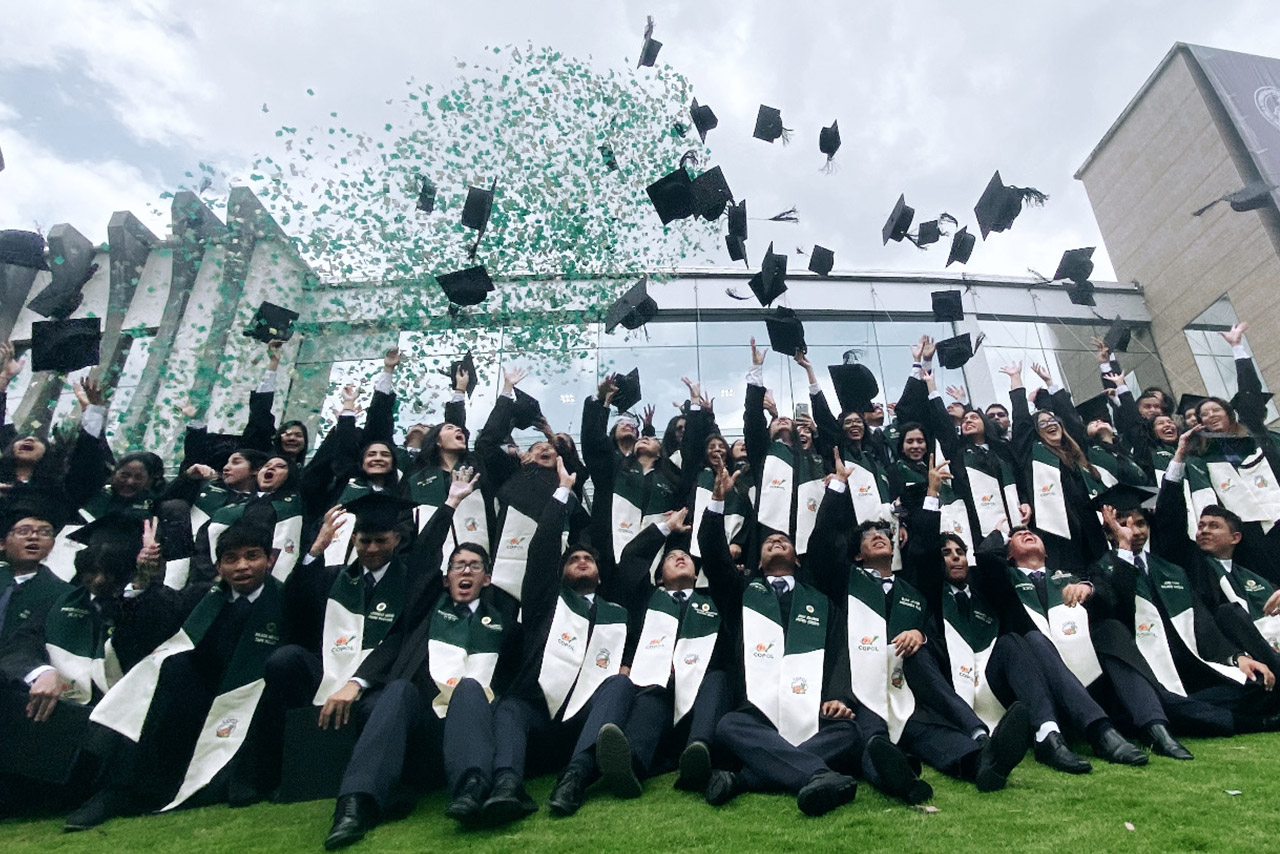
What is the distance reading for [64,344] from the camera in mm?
4914

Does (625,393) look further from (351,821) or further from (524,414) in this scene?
(351,821)

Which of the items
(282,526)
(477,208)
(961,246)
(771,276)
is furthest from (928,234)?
(282,526)

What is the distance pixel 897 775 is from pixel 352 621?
242cm

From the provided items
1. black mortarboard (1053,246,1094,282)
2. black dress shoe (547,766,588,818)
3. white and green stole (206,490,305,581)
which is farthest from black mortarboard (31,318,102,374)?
black mortarboard (1053,246,1094,282)

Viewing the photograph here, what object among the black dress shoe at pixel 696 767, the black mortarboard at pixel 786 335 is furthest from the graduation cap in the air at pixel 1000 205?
the black dress shoe at pixel 696 767

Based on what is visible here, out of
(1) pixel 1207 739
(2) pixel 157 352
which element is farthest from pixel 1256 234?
(2) pixel 157 352

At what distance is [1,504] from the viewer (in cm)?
412

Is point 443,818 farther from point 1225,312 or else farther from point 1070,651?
point 1225,312

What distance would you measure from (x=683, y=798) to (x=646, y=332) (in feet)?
29.7

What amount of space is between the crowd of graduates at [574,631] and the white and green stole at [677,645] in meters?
0.01

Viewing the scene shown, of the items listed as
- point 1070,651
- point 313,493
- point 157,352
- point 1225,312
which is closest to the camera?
point 1070,651

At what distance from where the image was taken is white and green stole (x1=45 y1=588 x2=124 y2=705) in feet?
10.6

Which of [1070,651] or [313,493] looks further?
[313,493]

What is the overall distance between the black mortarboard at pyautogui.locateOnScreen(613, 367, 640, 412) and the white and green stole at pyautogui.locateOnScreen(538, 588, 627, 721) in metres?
2.20
